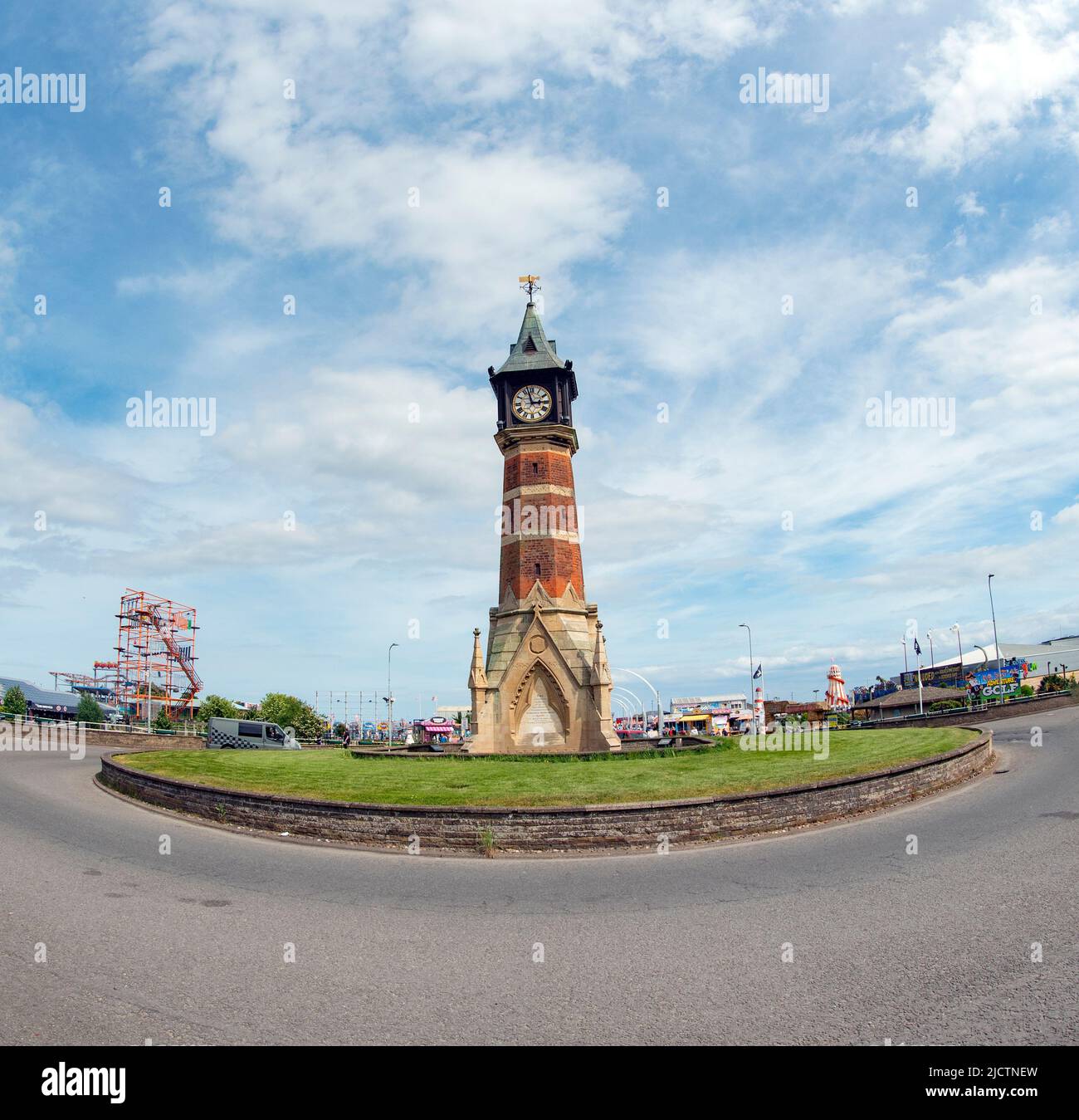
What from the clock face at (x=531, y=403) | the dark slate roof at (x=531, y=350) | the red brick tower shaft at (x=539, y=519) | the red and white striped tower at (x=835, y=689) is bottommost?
the red and white striped tower at (x=835, y=689)

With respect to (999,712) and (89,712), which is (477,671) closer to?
(999,712)

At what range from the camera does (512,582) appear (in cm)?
3347

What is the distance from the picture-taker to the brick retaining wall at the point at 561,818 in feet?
45.8

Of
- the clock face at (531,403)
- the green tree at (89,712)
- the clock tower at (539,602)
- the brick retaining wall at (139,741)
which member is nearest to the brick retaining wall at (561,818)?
the clock tower at (539,602)

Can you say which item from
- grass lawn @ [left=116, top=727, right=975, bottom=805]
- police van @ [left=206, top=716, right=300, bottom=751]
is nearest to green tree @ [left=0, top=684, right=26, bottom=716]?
police van @ [left=206, top=716, right=300, bottom=751]

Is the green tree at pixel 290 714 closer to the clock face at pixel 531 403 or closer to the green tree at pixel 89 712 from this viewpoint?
the green tree at pixel 89 712

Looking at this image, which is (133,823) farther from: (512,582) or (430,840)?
(512,582)

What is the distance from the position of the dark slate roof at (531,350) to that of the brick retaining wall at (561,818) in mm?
24112

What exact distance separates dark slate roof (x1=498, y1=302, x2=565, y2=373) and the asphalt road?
25.6 meters

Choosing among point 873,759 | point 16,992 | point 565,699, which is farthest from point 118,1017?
point 565,699

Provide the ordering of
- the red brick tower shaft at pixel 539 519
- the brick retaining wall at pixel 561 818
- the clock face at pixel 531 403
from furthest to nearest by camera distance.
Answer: the clock face at pixel 531 403
the red brick tower shaft at pixel 539 519
the brick retaining wall at pixel 561 818

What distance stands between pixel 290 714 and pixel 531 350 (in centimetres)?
7748

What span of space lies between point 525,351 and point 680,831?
1060 inches

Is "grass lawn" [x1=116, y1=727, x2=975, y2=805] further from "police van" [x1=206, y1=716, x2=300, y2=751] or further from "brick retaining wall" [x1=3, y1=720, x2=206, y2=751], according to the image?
"brick retaining wall" [x1=3, y1=720, x2=206, y2=751]
